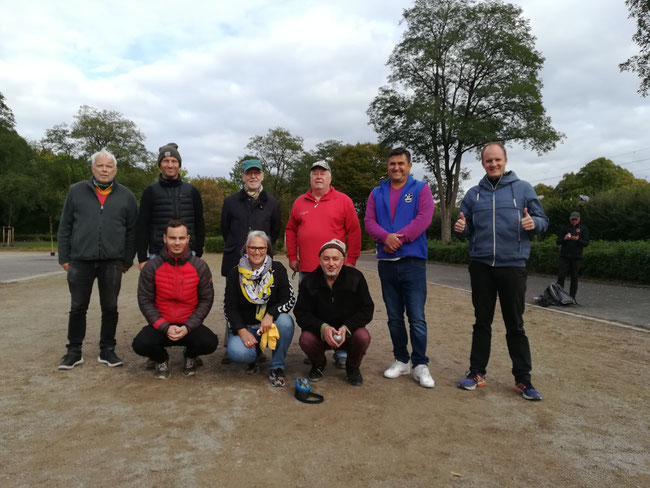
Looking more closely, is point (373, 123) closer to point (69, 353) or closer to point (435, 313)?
point (435, 313)

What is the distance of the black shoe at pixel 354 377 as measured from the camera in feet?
12.9

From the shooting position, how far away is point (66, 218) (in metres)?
4.30

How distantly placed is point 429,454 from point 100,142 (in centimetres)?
4107

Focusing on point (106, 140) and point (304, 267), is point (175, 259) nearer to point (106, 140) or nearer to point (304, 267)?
point (304, 267)

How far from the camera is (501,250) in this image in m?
3.69

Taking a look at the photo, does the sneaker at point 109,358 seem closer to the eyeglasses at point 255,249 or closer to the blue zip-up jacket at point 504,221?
the eyeglasses at point 255,249

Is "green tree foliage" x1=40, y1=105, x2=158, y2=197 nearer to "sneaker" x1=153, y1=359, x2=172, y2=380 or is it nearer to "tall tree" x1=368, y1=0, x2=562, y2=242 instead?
"tall tree" x1=368, y1=0, x2=562, y2=242

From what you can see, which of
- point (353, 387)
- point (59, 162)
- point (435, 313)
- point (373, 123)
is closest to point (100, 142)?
point (59, 162)

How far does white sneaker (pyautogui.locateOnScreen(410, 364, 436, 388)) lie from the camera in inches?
152

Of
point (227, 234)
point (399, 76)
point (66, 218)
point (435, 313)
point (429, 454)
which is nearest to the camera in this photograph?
point (429, 454)

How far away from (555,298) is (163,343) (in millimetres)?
7857

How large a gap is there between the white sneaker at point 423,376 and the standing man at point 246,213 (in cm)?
198

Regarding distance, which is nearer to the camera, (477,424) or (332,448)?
(332,448)

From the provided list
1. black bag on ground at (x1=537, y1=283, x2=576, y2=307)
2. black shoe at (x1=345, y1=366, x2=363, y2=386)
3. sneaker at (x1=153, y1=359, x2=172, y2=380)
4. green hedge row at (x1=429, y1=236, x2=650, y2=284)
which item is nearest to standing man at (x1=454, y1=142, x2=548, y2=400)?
black shoe at (x1=345, y1=366, x2=363, y2=386)
